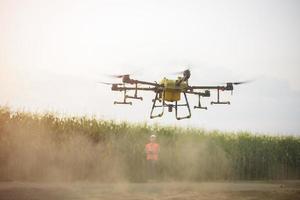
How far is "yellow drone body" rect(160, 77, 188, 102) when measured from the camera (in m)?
17.0

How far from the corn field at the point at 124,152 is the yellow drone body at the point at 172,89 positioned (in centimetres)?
752

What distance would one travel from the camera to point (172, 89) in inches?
669

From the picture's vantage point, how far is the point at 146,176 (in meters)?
24.4

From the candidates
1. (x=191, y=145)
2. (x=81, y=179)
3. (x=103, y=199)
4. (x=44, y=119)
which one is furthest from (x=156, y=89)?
(x=191, y=145)

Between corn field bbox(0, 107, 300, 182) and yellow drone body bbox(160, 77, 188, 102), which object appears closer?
yellow drone body bbox(160, 77, 188, 102)

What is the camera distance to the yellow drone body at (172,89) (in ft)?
55.7

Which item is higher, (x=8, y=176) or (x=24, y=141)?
(x=24, y=141)

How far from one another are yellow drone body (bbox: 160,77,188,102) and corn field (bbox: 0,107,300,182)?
7.52 meters

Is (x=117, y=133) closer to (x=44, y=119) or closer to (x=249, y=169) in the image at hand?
(x=44, y=119)

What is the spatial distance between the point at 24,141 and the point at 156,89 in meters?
8.22

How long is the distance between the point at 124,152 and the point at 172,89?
28.0 ft

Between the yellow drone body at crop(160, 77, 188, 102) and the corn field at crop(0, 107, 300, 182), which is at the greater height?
the yellow drone body at crop(160, 77, 188, 102)

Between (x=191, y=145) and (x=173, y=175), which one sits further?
(x=191, y=145)

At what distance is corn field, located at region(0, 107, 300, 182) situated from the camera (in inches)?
829
